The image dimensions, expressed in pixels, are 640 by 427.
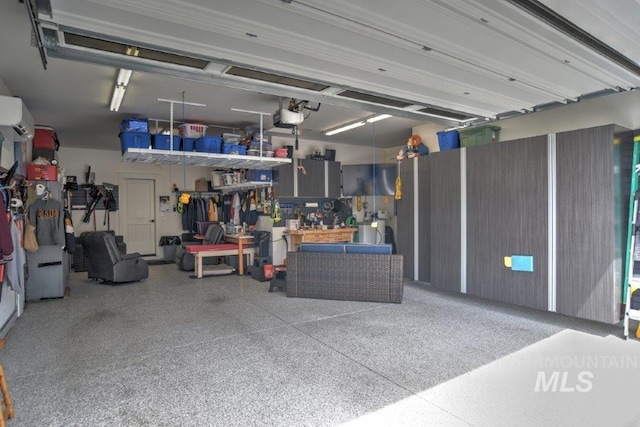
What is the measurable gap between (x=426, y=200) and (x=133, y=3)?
501 centimetres

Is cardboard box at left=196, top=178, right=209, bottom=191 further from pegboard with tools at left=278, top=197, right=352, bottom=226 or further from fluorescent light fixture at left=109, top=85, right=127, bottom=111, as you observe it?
fluorescent light fixture at left=109, top=85, right=127, bottom=111

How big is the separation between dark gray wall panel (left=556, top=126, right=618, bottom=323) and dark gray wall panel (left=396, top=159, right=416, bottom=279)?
7.83 ft

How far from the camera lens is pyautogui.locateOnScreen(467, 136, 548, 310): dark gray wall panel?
440 centimetres

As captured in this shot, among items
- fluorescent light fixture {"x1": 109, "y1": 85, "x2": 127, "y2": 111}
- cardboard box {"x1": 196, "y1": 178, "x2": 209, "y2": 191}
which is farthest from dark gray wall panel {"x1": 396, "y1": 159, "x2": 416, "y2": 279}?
cardboard box {"x1": 196, "y1": 178, "x2": 209, "y2": 191}

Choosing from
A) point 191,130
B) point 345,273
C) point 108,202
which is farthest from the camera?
point 108,202

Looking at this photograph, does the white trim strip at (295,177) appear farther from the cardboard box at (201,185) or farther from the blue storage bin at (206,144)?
the cardboard box at (201,185)

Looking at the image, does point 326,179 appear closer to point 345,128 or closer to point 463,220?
point 345,128

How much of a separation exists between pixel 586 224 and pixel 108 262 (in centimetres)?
717

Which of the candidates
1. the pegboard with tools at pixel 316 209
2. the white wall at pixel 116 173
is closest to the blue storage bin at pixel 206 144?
the pegboard with tools at pixel 316 209

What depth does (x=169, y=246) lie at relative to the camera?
992 centimetres

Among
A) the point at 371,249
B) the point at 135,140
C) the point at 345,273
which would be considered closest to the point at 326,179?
the point at 371,249

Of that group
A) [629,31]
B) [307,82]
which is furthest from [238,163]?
[629,31]

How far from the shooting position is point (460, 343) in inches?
146

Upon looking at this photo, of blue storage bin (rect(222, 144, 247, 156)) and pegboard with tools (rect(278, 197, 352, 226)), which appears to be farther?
pegboard with tools (rect(278, 197, 352, 226))
